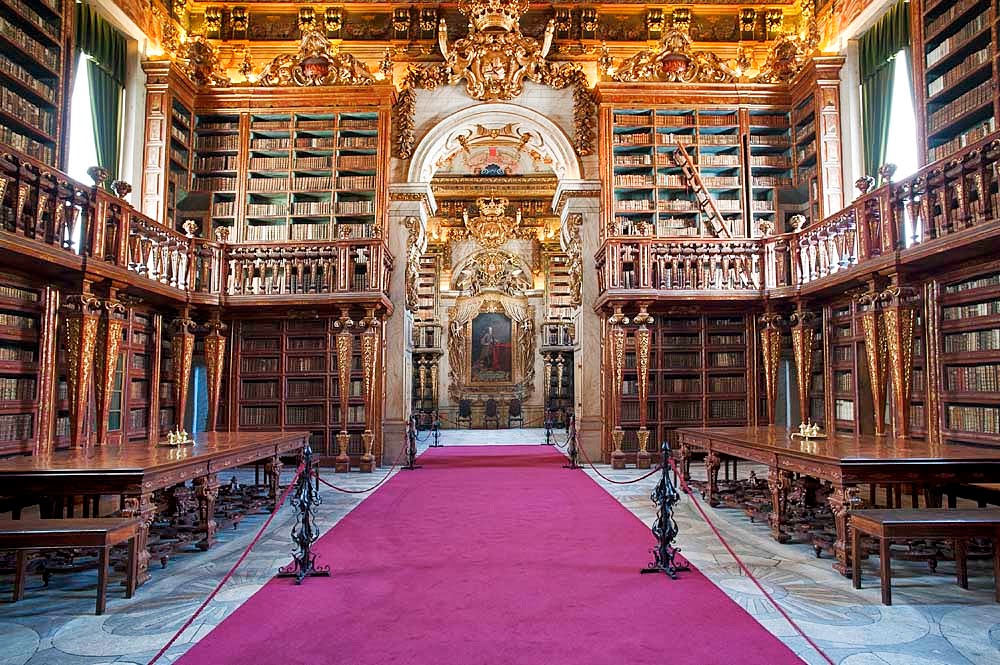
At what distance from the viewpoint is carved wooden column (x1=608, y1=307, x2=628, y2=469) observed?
9.39 metres

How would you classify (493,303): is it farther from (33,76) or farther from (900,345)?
(900,345)

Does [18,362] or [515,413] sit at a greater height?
[18,362]

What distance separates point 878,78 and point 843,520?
316 inches

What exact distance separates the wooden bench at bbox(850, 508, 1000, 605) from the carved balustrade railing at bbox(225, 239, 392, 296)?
701cm

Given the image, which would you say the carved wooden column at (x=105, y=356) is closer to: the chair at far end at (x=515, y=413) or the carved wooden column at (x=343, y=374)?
the carved wooden column at (x=343, y=374)

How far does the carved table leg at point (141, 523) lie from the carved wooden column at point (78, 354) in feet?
10.1

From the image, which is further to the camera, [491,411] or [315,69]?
[491,411]

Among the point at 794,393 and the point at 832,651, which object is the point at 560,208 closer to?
the point at 794,393

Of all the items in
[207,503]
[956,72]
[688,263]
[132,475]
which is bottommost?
[207,503]

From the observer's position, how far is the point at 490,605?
3.37 metres

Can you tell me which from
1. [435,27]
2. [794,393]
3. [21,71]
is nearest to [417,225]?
[435,27]

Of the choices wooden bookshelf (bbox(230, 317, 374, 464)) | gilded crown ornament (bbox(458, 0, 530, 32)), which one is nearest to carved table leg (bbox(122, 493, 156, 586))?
wooden bookshelf (bbox(230, 317, 374, 464))

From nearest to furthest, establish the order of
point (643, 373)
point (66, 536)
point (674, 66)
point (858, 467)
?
point (66, 536), point (858, 467), point (643, 373), point (674, 66)

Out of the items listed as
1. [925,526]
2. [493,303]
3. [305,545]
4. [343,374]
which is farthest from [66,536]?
[493,303]
